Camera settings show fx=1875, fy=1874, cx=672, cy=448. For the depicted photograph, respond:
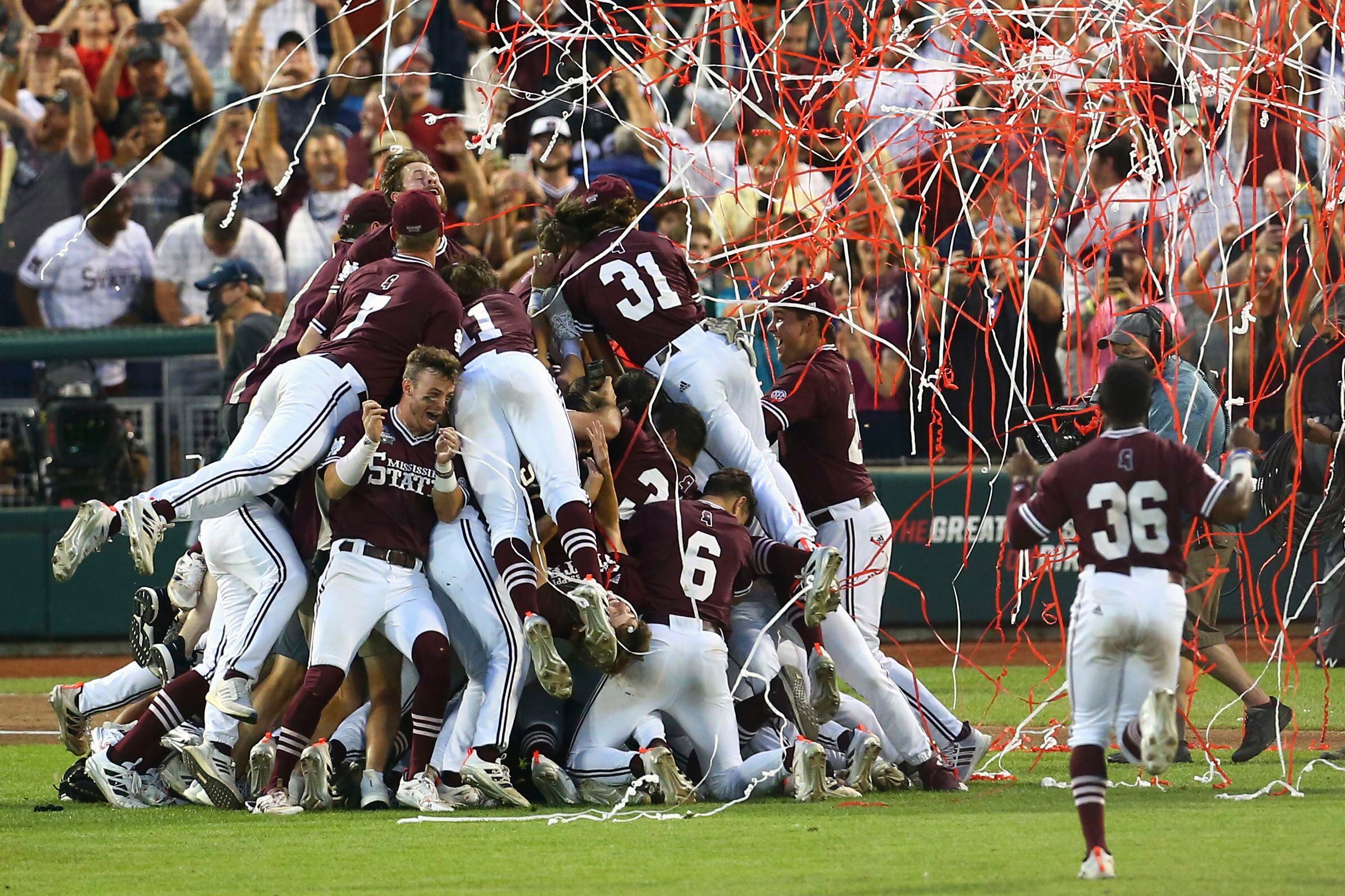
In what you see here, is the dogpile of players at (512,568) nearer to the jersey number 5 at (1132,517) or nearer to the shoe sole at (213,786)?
the shoe sole at (213,786)

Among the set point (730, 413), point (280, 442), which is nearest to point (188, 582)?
point (280, 442)

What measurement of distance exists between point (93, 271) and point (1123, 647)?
10745mm

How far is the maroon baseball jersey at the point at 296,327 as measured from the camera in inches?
334

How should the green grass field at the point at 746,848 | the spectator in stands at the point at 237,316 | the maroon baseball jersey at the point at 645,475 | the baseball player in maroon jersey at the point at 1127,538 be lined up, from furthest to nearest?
the spectator in stands at the point at 237,316 < the maroon baseball jersey at the point at 645,475 < the baseball player in maroon jersey at the point at 1127,538 < the green grass field at the point at 746,848

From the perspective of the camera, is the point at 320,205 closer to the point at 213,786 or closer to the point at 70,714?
the point at 70,714

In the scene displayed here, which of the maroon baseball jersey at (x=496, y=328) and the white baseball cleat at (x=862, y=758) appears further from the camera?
the maroon baseball jersey at (x=496, y=328)

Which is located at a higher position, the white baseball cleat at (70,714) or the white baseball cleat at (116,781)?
the white baseball cleat at (70,714)

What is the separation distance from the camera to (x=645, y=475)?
8.23 meters

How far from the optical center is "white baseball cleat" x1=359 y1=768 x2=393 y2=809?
7531 mm

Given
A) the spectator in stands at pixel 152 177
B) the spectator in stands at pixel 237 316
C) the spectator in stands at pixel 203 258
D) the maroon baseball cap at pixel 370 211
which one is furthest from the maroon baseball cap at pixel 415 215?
the spectator in stands at pixel 152 177

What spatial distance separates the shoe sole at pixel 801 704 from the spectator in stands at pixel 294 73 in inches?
324

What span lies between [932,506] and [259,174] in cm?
593

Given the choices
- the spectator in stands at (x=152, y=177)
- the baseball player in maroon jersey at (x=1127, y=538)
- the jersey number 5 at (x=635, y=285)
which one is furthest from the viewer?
the spectator in stands at (x=152, y=177)

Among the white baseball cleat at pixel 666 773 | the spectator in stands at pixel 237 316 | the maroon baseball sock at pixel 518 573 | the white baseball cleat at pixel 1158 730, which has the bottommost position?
the white baseball cleat at pixel 666 773
